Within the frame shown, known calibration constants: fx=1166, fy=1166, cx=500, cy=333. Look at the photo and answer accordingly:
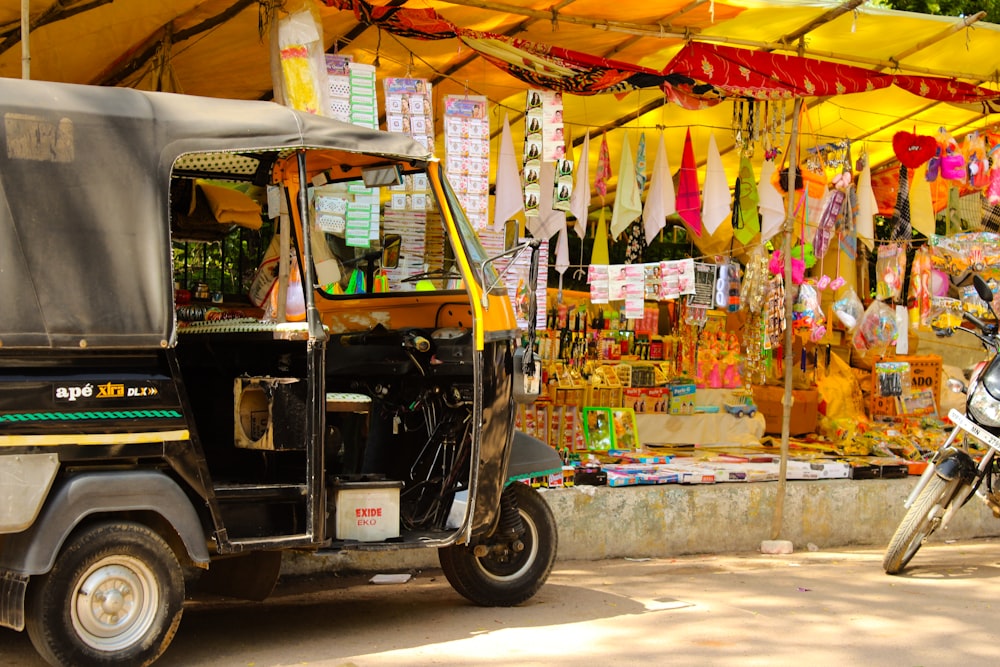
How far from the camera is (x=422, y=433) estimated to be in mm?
5762

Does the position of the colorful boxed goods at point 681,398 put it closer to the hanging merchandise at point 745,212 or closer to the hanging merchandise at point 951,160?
the hanging merchandise at point 745,212

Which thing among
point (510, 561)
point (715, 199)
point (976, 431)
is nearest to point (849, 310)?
point (715, 199)

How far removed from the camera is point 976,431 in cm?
680

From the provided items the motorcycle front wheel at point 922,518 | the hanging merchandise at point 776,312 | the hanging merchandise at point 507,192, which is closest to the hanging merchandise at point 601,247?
the hanging merchandise at point 776,312

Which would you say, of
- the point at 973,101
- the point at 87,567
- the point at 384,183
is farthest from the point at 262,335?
the point at 973,101

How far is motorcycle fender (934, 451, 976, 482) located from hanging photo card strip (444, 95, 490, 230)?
310 centimetres

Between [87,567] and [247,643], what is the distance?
1.00m

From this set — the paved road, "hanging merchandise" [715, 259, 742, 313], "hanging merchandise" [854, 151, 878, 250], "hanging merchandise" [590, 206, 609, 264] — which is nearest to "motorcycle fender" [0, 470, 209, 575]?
the paved road

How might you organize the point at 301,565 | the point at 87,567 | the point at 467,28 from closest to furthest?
the point at 87,567 → the point at 301,565 → the point at 467,28

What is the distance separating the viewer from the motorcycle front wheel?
6812 mm

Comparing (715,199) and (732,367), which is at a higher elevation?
(715,199)

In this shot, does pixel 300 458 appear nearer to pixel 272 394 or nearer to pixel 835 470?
pixel 272 394

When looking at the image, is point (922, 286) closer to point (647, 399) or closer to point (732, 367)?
point (732, 367)

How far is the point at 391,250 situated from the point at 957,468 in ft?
11.7
